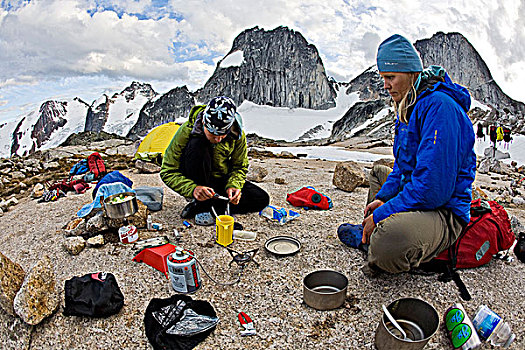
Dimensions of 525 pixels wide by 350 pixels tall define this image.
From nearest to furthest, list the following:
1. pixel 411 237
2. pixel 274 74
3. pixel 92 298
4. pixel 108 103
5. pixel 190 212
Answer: pixel 411 237 < pixel 92 298 < pixel 190 212 < pixel 274 74 < pixel 108 103

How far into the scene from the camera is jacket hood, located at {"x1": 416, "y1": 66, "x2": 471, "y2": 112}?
2.55 meters

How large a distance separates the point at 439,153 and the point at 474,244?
114cm

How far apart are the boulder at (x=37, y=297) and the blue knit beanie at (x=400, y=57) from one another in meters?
3.33

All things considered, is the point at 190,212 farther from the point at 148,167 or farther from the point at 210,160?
the point at 148,167

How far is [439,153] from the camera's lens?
233 cm

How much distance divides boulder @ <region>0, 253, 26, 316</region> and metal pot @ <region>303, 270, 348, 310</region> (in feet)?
7.62

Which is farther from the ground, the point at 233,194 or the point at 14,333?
the point at 233,194

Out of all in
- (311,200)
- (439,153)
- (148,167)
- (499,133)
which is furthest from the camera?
(499,133)

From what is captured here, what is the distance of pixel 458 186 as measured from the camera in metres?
2.56

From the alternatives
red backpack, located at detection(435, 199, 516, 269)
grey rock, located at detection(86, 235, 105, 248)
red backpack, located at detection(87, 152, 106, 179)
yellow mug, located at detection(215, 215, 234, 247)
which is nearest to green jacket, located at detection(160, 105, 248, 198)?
yellow mug, located at detection(215, 215, 234, 247)

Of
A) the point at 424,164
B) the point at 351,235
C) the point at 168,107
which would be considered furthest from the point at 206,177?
the point at 168,107

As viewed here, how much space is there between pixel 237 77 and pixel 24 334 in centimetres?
10803

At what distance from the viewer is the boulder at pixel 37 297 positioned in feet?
7.74

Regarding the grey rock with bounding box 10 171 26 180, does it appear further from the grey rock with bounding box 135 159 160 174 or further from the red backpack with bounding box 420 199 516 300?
the red backpack with bounding box 420 199 516 300
